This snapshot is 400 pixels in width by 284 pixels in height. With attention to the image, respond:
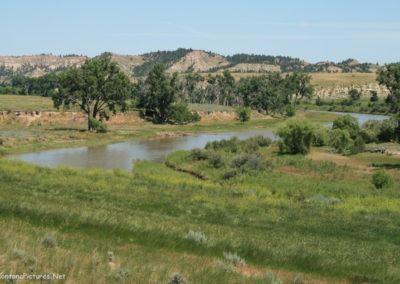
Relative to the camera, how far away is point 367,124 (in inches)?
3059

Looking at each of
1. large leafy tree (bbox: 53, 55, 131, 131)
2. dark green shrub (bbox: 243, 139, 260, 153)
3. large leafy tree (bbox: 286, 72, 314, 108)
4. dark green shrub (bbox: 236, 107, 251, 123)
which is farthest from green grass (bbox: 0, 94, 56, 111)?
large leafy tree (bbox: 286, 72, 314, 108)

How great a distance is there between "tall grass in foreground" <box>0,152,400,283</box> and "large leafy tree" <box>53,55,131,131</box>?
4441 cm

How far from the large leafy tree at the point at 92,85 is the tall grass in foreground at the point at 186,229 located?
44.4 meters

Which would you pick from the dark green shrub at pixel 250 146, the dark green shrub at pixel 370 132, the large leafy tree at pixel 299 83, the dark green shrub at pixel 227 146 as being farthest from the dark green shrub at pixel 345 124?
the large leafy tree at pixel 299 83

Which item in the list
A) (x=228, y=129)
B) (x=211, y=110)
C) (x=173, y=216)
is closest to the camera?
(x=173, y=216)

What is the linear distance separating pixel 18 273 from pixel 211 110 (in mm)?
117711

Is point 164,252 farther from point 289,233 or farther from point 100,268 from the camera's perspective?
point 289,233

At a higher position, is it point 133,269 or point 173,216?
point 133,269

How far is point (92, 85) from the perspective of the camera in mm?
77500

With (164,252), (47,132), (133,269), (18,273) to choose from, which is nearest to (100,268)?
(133,269)

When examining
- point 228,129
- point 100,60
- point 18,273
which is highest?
point 100,60

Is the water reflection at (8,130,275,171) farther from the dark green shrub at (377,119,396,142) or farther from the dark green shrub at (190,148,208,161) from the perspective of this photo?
the dark green shrub at (377,119,396,142)

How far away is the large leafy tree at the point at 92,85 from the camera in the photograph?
76875 millimetres

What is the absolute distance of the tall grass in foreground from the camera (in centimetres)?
1047
